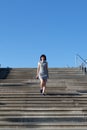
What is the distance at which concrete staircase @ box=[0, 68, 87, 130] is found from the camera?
11.4 metres

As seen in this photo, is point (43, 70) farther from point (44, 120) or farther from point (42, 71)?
point (44, 120)

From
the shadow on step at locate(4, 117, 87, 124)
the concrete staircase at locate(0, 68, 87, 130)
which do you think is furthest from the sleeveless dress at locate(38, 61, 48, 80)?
the shadow on step at locate(4, 117, 87, 124)

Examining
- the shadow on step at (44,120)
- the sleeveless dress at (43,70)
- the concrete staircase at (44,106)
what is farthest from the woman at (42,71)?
the shadow on step at (44,120)

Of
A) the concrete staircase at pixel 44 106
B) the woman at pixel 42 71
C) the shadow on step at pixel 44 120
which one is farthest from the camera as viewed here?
the woman at pixel 42 71

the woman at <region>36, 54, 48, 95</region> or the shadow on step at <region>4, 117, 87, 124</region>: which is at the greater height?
the woman at <region>36, 54, 48, 95</region>

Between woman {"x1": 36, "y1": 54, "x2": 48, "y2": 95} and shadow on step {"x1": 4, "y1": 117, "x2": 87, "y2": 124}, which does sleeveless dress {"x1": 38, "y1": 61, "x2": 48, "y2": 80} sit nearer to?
woman {"x1": 36, "y1": 54, "x2": 48, "y2": 95}

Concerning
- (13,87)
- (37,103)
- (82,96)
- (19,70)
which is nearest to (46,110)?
(37,103)

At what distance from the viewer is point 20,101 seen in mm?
13305

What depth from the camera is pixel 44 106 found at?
12781mm

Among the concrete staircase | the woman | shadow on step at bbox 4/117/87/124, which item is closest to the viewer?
the concrete staircase

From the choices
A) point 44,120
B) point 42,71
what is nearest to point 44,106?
point 44,120

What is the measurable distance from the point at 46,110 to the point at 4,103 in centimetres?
143

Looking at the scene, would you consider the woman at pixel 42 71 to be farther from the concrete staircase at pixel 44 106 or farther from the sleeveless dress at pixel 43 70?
the concrete staircase at pixel 44 106

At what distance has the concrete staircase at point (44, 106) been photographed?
1145cm
